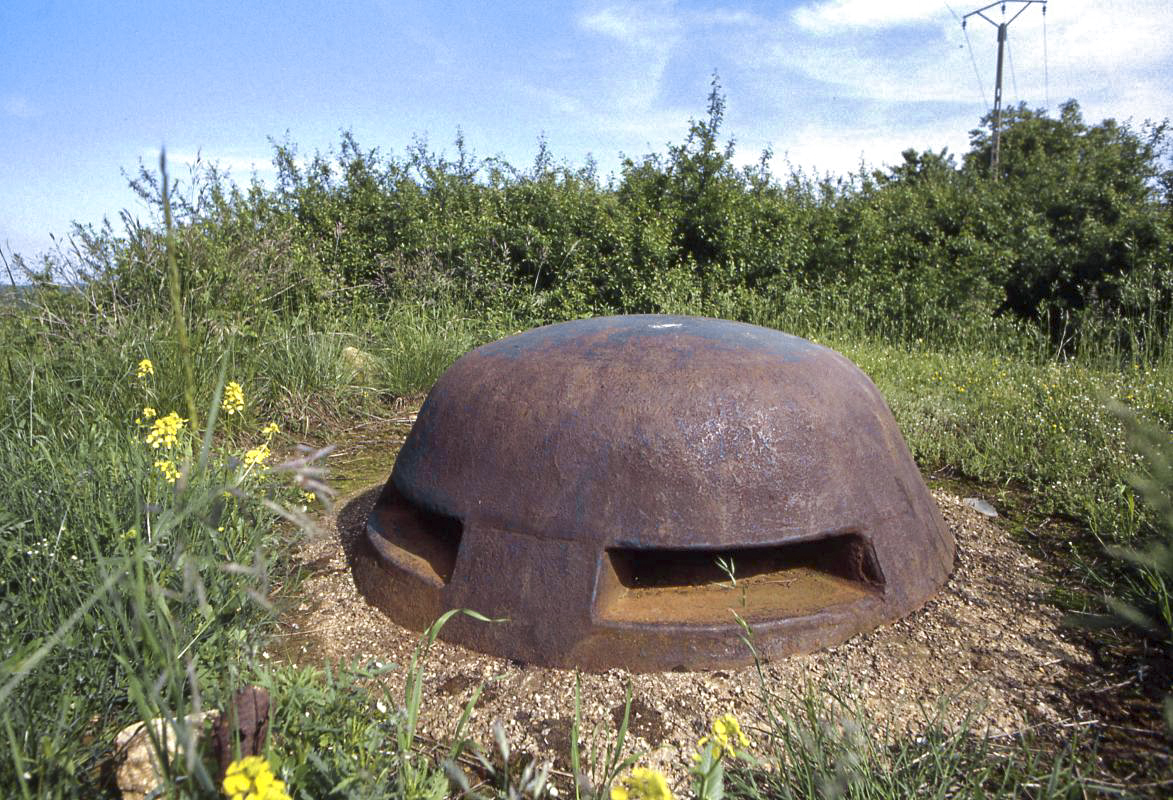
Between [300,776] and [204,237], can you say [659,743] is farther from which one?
[204,237]

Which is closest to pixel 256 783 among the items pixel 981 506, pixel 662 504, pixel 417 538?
pixel 662 504

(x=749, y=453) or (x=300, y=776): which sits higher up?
(x=749, y=453)

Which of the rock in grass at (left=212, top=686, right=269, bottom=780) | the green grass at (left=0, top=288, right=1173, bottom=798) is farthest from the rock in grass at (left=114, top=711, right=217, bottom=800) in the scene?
the rock in grass at (left=212, top=686, right=269, bottom=780)

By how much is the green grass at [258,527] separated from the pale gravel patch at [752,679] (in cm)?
11

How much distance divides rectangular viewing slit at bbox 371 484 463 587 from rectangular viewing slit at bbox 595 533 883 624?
1.85 ft

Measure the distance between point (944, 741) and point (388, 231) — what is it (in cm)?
827

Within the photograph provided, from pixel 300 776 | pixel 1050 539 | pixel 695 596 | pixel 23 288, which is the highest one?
pixel 23 288

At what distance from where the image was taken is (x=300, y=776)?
148 cm

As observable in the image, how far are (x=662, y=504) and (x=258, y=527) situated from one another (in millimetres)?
1408

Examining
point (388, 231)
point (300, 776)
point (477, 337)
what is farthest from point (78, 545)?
point (388, 231)

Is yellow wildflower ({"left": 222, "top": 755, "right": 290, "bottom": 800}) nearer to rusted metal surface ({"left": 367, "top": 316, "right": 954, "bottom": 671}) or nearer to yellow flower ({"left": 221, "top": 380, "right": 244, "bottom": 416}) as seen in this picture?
rusted metal surface ({"left": 367, "top": 316, "right": 954, "bottom": 671})

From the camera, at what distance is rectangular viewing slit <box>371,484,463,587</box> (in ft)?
8.65

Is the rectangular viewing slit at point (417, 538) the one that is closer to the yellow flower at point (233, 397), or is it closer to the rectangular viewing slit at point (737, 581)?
the rectangular viewing slit at point (737, 581)

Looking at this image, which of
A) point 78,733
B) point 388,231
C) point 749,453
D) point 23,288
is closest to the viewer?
point 78,733
